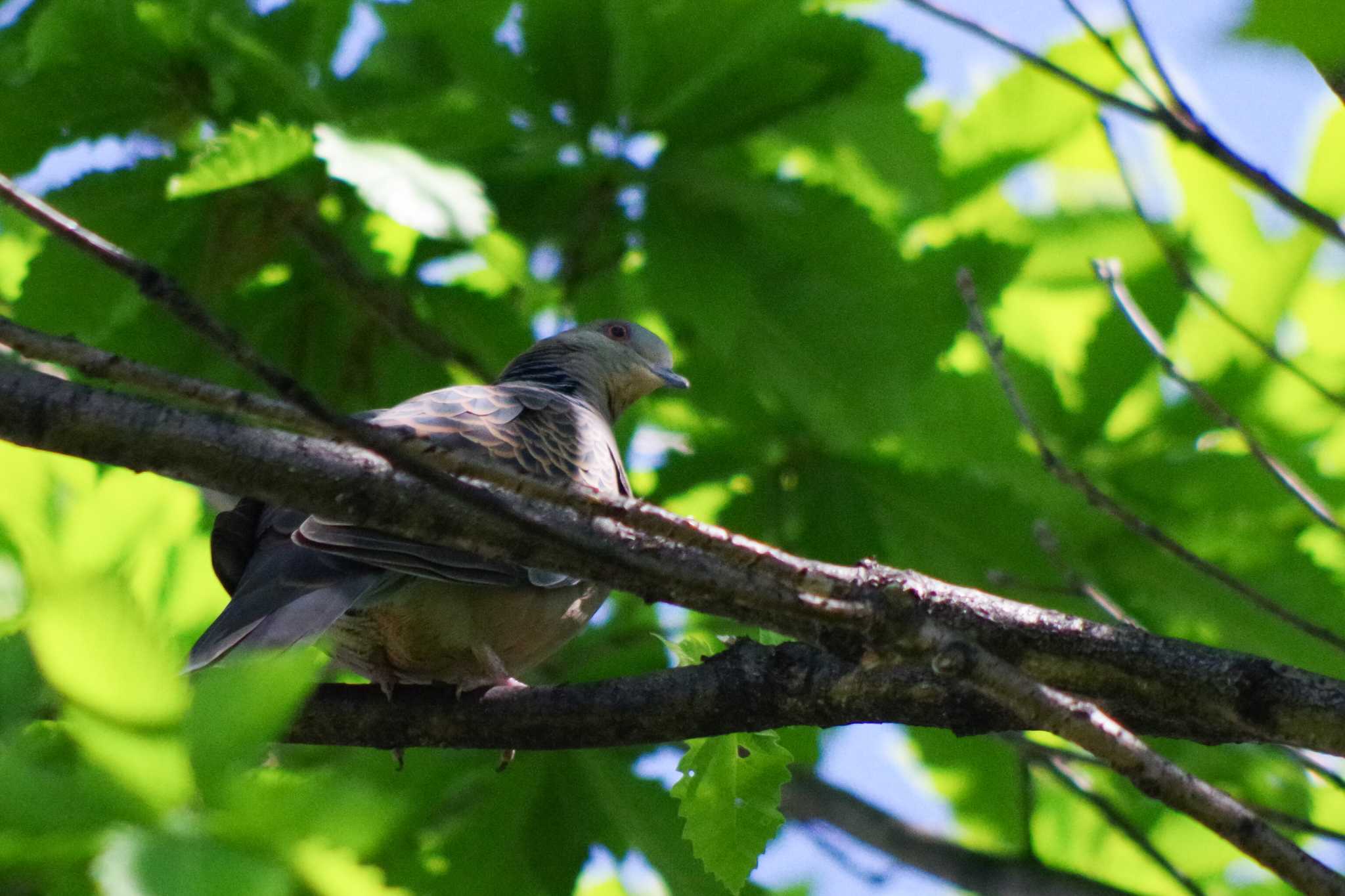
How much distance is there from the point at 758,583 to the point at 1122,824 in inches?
90.0

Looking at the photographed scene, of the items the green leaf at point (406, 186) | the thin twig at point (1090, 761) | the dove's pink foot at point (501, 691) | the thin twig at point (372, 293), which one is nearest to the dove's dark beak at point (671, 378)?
the thin twig at point (372, 293)

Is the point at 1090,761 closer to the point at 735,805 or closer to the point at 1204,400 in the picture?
the point at 1204,400

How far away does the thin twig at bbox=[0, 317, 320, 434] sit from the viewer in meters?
1.72

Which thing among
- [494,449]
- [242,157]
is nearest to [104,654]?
[242,157]

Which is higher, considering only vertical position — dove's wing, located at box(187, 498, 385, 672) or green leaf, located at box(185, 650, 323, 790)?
dove's wing, located at box(187, 498, 385, 672)

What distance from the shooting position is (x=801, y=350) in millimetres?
4160

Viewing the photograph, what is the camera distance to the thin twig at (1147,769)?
161cm

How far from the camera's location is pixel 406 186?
3477 mm

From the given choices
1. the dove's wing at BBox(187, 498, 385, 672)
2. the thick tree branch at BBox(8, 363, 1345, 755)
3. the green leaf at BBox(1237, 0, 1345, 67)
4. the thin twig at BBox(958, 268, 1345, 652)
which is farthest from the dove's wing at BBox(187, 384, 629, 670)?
the green leaf at BBox(1237, 0, 1345, 67)

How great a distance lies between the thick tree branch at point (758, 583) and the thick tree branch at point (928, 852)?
1895 mm

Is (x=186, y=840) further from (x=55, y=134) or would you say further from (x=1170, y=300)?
(x=1170, y=300)

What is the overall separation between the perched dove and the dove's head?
601 millimetres

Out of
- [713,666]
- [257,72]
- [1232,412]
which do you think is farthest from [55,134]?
[1232,412]

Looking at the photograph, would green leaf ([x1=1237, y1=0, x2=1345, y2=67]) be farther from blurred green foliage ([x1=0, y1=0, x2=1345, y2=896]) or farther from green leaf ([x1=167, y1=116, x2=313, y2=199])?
green leaf ([x1=167, y1=116, x2=313, y2=199])
